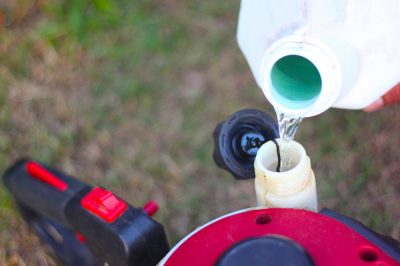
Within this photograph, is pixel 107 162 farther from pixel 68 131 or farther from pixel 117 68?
pixel 117 68

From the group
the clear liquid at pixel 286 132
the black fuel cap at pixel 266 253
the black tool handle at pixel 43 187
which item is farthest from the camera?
the black tool handle at pixel 43 187

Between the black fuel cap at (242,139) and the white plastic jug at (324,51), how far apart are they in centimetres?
6

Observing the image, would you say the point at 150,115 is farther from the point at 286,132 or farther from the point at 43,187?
the point at 286,132

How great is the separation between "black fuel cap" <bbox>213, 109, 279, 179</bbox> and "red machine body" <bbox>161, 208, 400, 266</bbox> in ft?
0.35

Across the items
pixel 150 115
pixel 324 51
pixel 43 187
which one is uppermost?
pixel 324 51

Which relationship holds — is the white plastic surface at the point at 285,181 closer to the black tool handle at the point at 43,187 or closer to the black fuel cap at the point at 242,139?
the black fuel cap at the point at 242,139

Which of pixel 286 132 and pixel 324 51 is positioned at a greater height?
pixel 324 51

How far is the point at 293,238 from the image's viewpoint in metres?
0.59

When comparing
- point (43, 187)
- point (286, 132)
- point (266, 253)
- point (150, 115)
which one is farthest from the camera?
point (150, 115)

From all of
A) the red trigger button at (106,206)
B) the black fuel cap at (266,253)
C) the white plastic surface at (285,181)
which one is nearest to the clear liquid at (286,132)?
the white plastic surface at (285,181)

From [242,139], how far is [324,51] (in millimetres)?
170

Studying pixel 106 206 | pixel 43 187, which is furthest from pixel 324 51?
pixel 43 187

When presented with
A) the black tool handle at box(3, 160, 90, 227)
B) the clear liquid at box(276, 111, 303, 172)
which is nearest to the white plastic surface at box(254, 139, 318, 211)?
the clear liquid at box(276, 111, 303, 172)

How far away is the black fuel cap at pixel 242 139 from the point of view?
2.43 ft
